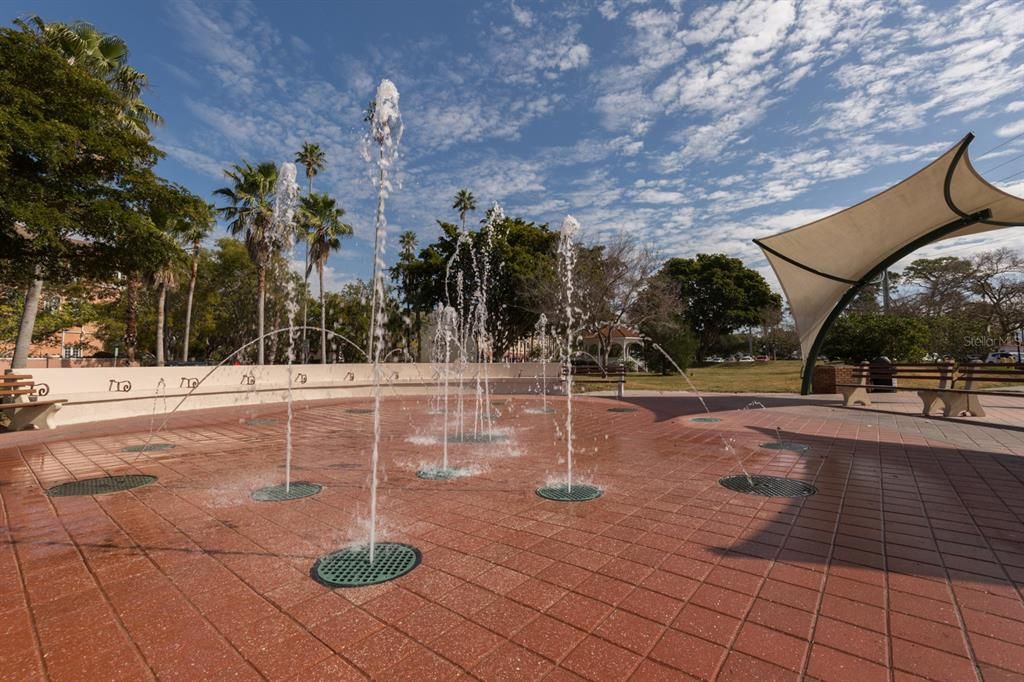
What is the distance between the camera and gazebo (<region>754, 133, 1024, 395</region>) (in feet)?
33.2

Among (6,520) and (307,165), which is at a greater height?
(307,165)

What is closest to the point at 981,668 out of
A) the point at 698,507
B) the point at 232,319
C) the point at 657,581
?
the point at 657,581

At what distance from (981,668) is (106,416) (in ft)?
44.3

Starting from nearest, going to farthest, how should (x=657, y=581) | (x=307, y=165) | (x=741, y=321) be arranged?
(x=657, y=581), (x=307, y=165), (x=741, y=321)

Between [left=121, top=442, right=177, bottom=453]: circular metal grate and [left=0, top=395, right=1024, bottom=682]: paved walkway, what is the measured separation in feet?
1.97

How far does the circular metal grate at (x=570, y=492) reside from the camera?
14.9 feet

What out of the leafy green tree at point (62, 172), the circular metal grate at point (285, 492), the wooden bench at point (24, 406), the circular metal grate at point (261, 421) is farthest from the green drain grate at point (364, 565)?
the wooden bench at point (24, 406)

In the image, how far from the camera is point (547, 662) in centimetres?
208

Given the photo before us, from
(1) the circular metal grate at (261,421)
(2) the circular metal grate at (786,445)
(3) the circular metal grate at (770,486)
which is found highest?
(1) the circular metal grate at (261,421)

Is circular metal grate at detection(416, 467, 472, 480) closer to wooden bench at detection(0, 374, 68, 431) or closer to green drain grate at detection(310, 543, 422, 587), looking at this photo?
green drain grate at detection(310, 543, 422, 587)

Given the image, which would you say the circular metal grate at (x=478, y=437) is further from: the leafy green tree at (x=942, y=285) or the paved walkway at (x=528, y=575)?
the leafy green tree at (x=942, y=285)

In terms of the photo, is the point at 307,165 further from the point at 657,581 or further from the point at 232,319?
the point at 657,581

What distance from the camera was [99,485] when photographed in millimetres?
5000

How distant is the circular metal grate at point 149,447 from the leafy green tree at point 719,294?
46828 millimetres
